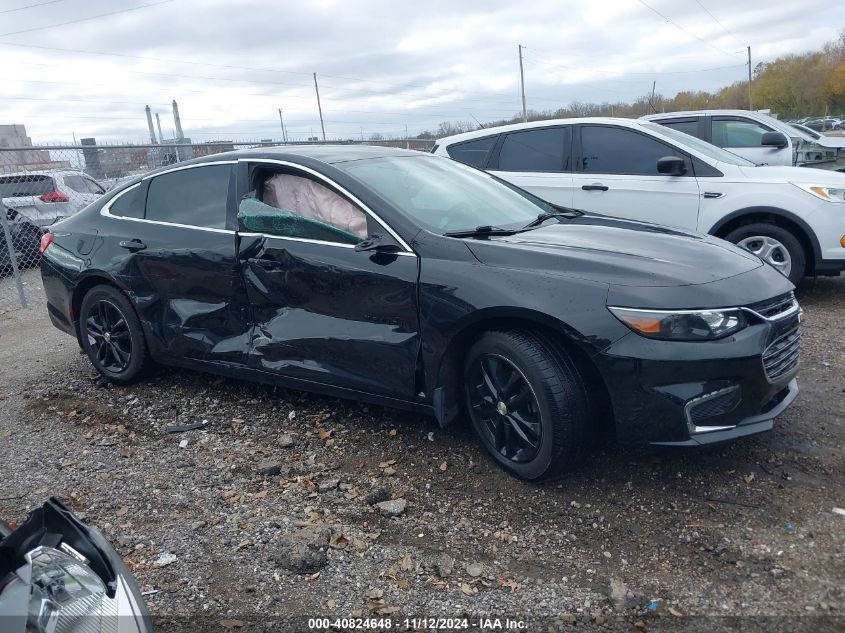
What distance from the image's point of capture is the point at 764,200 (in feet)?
20.8

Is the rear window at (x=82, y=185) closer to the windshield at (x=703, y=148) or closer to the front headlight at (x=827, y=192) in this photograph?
the windshield at (x=703, y=148)

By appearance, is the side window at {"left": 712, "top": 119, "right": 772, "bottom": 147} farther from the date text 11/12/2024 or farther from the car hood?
the date text 11/12/2024

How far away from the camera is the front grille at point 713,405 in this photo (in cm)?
302

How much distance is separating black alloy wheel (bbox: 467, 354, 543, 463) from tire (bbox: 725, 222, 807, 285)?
393 cm

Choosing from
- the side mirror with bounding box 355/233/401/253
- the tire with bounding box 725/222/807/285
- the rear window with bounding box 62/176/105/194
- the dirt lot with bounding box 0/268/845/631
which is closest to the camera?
the dirt lot with bounding box 0/268/845/631

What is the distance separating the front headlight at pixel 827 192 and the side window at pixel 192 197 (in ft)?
16.5

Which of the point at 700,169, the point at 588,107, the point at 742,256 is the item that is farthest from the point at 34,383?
the point at 588,107

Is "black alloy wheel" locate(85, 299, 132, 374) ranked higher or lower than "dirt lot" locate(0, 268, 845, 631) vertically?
higher

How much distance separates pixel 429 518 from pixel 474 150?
5444 mm

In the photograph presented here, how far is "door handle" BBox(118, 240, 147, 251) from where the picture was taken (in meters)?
4.70

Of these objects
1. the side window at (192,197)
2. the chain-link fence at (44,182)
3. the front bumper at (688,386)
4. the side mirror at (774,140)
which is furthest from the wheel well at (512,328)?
the side mirror at (774,140)

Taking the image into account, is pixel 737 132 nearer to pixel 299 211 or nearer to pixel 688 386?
pixel 299 211

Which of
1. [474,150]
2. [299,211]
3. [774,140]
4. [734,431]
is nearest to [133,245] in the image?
[299,211]

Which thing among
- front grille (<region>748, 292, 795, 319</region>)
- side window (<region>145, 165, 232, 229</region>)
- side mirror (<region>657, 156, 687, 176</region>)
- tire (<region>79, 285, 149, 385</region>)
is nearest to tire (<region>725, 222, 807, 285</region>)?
side mirror (<region>657, 156, 687, 176</region>)
